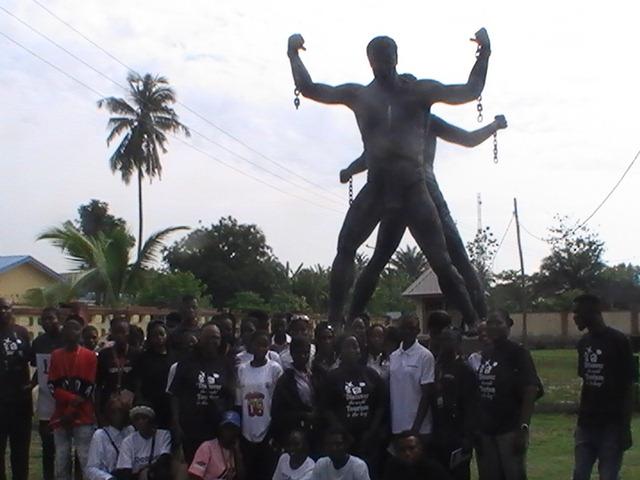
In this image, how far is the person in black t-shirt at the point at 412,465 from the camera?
6875mm

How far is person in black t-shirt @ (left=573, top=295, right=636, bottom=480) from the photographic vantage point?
7562 mm

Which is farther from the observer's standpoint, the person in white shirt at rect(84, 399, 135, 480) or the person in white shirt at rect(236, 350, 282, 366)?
the person in white shirt at rect(236, 350, 282, 366)

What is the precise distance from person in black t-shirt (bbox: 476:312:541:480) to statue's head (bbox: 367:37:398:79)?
2879mm

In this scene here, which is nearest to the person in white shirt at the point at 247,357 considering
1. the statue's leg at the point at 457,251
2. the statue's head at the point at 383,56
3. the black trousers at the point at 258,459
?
the black trousers at the point at 258,459

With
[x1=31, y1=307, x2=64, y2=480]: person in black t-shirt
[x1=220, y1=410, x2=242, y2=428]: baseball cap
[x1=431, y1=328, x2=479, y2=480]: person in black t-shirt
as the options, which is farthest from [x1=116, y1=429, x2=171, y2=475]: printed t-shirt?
[x1=431, y1=328, x2=479, y2=480]: person in black t-shirt

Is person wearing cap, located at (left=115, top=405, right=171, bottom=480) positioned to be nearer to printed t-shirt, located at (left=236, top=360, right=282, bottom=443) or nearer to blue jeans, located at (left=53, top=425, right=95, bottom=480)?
printed t-shirt, located at (left=236, top=360, right=282, bottom=443)

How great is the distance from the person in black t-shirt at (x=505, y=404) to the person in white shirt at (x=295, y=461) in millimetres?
1237

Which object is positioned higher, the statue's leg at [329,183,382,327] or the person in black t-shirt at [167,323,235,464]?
the statue's leg at [329,183,382,327]

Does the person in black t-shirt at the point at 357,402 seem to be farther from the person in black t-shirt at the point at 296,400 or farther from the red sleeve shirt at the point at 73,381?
the red sleeve shirt at the point at 73,381

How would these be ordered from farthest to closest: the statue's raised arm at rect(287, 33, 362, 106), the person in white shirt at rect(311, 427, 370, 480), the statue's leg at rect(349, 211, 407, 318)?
1. the statue's leg at rect(349, 211, 407, 318)
2. the statue's raised arm at rect(287, 33, 362, 106)
3. the person in white shirt at rect(311, 427, 370, 480)

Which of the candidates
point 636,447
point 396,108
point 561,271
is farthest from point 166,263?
point 396,108

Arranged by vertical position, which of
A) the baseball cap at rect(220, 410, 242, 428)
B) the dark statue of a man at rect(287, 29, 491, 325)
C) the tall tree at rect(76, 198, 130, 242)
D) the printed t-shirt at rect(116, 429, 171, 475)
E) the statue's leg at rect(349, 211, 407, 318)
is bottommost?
the printed t-shirt at rect(116, 429, 171, 475)

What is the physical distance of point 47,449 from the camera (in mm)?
9398

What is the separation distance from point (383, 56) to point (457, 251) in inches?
83.0
